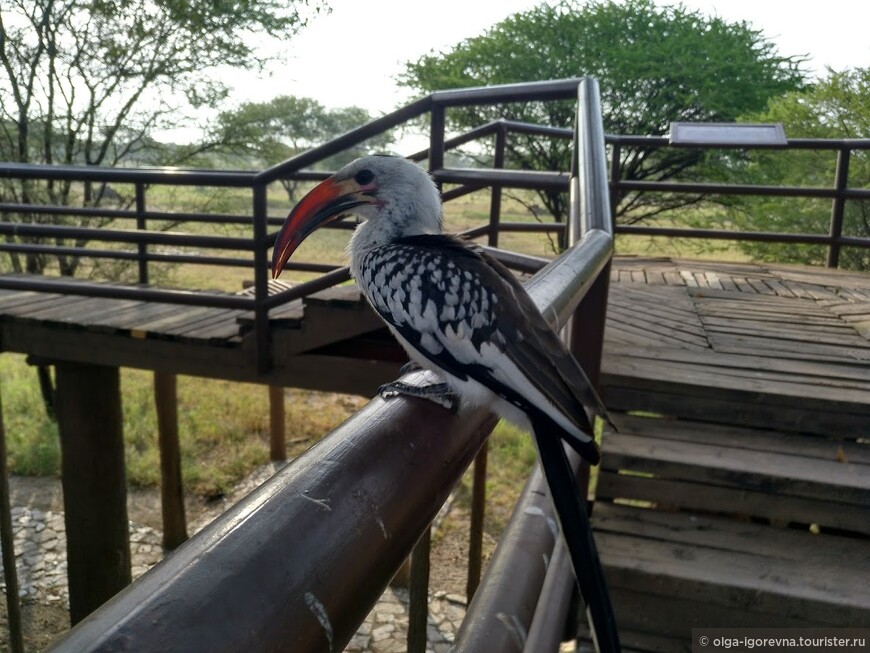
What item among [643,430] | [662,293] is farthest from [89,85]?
[643,430]

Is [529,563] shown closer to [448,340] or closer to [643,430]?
[448,340]

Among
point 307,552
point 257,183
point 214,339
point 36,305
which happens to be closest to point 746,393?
point 257,183

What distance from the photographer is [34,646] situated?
17.5 ft

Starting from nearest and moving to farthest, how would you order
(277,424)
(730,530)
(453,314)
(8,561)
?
(453,314) → (730,530) → (8,561) → (277,424)

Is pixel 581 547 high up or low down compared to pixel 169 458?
up

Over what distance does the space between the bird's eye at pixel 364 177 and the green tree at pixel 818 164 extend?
851 cm

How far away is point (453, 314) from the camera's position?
A: 1.48 meters

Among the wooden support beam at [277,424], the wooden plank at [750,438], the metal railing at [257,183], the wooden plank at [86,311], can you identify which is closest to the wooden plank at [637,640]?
the wooden plank at [750,438]

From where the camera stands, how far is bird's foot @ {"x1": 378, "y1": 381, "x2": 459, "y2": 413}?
95cm

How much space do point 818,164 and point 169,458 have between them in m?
9.27

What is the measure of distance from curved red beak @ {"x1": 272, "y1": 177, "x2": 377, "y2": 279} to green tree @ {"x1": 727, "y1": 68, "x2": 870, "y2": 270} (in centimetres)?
855

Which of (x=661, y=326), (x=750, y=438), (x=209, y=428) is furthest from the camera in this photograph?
(x=209, y=428)

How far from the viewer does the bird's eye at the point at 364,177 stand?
6.05 ft

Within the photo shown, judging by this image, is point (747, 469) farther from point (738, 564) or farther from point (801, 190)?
point (801, 190)
